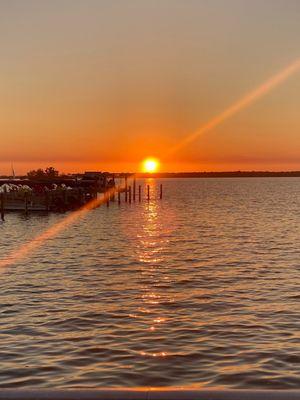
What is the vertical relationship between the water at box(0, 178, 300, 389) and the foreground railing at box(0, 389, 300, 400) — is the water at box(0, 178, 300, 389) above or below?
below

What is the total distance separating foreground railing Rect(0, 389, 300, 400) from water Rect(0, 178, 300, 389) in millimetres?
6175

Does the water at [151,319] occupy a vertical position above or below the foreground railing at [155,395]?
below

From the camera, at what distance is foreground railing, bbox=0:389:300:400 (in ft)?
12.3

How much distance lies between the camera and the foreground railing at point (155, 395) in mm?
3748

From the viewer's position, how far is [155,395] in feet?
12.5

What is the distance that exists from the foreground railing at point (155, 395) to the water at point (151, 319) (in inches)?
243

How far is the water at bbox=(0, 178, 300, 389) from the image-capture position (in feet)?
34.1

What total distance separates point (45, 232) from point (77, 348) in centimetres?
3376

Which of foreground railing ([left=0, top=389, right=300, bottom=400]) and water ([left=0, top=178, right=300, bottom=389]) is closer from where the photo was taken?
foreground railing ([left=0, top=389, right=300, bottom=400])

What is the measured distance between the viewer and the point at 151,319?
48.4 ft

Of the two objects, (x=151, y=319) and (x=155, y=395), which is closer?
(x=155, y=395)

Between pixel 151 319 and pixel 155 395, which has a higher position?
pixel 155 395

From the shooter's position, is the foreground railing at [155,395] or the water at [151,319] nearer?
the foreground railing at [155,395]

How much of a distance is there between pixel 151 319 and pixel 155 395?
11.1 m
